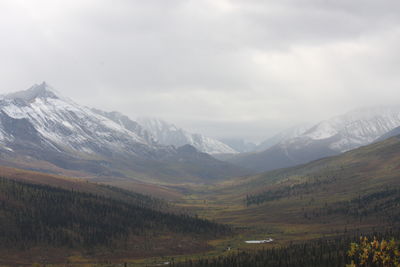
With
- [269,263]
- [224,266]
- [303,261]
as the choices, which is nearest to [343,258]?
[303,261]

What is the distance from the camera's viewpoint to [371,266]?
149 m

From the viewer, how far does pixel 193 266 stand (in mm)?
198125

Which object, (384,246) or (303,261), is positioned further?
(303,261)

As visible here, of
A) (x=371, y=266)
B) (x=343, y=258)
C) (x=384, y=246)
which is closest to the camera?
(x=384, y=246)

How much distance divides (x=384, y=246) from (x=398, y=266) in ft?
21.1

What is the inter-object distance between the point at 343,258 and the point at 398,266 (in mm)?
122854

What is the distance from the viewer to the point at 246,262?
198 metres

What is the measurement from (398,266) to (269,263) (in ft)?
408

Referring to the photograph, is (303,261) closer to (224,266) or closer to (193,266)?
(224,266)

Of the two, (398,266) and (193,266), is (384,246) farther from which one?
(193,266)

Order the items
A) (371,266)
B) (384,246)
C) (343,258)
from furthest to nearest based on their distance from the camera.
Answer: (343,258), (371,266), (384,246)

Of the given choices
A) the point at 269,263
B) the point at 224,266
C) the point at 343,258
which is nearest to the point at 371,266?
the point at 343,258

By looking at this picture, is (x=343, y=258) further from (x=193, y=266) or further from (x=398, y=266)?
(x=398, y=266)

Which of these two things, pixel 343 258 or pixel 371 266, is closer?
pixel 371 266
